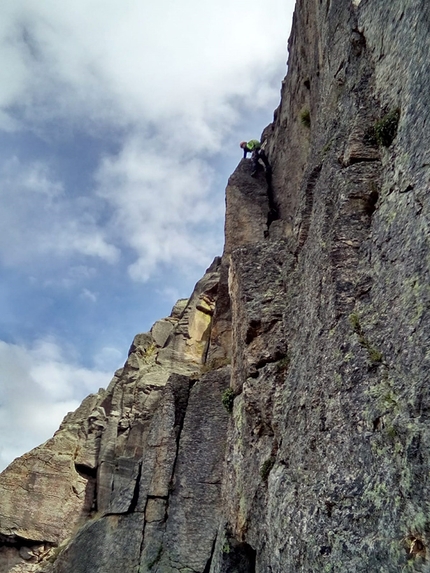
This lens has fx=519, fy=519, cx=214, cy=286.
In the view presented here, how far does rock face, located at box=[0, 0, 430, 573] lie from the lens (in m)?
10.1

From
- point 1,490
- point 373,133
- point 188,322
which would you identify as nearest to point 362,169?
point 373,133

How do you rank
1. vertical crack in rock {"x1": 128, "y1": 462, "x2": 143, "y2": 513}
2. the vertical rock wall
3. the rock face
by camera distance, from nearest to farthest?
1. the vertical rock wall
2. the rock face
3. vertical crack in rock {"x1": 128, "y1": 462, "x2": 143, "y2": 513}

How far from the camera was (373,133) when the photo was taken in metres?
14.8

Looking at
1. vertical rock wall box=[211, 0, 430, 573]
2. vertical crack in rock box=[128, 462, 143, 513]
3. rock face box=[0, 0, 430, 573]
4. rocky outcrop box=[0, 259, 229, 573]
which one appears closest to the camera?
vertical rock wall box=[211, 0, 430, 573]

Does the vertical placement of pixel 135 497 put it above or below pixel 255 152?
below

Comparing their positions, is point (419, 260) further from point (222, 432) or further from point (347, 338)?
point (222, 432)

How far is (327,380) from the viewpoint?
497 inches

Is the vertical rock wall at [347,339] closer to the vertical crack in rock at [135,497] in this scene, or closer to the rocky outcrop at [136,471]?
the rocky outcrop at [136,471]

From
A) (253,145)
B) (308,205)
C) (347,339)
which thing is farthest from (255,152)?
(347,339)

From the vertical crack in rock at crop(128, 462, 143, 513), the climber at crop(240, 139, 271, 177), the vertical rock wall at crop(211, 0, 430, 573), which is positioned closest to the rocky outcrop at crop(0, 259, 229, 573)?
the vertical crack in rock at crop(128, 462, 143, 513)

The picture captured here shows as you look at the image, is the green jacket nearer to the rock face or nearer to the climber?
the climber

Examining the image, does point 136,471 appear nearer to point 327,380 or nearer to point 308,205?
point 308,205

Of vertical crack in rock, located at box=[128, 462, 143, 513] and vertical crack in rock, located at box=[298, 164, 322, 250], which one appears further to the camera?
vertical crack in rock, located at box=[128, 462, 143, 513]

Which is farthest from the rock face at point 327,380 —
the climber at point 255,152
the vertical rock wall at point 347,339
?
the climber at point 255,152
